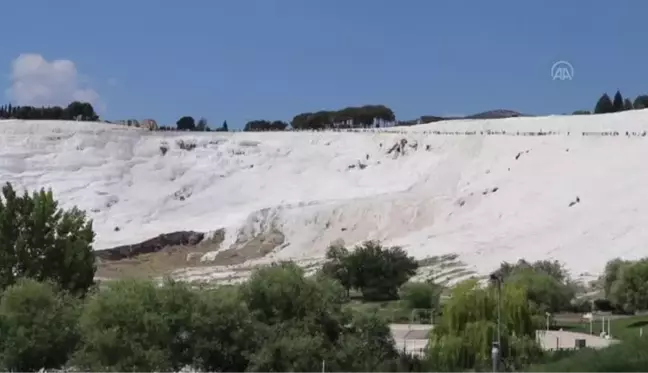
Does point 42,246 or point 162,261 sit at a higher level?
point 162,261

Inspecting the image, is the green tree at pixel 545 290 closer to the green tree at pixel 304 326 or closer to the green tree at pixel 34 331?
the green tree at pixel 304 326

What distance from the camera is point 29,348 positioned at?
22172mm

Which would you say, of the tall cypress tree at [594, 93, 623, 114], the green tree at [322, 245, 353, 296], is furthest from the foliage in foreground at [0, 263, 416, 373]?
the tall cypress tree at [594, 93, 623, 114]

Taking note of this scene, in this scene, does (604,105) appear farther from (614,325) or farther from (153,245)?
(614,325)

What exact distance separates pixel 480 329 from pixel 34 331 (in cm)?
1023

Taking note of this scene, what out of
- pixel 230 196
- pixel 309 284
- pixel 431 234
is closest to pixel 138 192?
pixel 230 196

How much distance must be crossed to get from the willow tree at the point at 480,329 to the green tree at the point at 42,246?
1018cm

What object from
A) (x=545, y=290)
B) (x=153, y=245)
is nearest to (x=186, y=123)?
(x=153, y=245)

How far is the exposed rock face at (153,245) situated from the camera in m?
67.0

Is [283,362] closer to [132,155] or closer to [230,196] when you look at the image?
[230,196]

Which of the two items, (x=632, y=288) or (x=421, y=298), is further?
(x=421, y=298)

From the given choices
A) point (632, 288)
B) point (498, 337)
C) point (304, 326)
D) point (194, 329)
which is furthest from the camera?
point (632, 288)

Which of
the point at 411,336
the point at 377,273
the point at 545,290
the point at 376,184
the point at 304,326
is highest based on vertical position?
the point at 376,184

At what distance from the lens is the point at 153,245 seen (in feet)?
229
